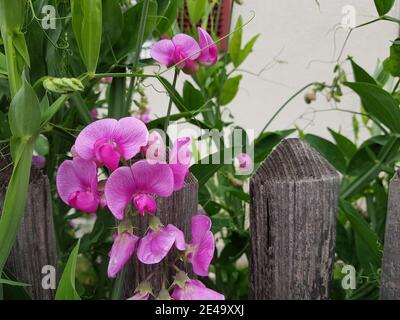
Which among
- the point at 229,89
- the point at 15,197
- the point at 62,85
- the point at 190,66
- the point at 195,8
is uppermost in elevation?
the point at 195,8

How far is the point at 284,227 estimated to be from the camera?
89 centimetres

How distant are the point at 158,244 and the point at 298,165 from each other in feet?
0.90

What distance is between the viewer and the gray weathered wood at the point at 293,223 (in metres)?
0.86

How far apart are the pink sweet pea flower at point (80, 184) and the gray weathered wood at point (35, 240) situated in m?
0.14

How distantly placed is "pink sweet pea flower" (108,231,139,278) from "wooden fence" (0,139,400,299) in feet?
0.46

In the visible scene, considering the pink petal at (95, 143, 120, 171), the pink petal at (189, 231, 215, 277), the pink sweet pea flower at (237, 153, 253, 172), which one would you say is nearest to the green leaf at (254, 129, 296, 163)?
the pink sweet pea flower at (237, 153, 253, 172)

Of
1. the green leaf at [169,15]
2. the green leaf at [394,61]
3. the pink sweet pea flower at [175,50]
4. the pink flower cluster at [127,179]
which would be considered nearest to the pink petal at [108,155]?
the pink flower cluster at [127,179]

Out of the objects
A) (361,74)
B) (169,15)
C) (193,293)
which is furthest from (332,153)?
(193,293)

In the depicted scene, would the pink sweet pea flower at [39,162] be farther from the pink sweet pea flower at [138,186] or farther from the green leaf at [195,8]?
the pink sweet pea flower at [138,186]

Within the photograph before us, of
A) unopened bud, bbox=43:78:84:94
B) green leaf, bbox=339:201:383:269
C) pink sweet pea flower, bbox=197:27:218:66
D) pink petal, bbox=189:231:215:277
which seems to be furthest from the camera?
green leaf, bbox=339:201:383:269

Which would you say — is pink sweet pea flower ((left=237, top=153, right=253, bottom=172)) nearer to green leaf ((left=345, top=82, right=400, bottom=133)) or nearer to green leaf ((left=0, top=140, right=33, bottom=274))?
green leaf ((left=345, top=82, right=400, bottom=133))

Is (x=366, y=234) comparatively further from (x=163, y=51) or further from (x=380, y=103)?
(x=163, y=51)

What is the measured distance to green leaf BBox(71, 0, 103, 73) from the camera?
0.69 m
